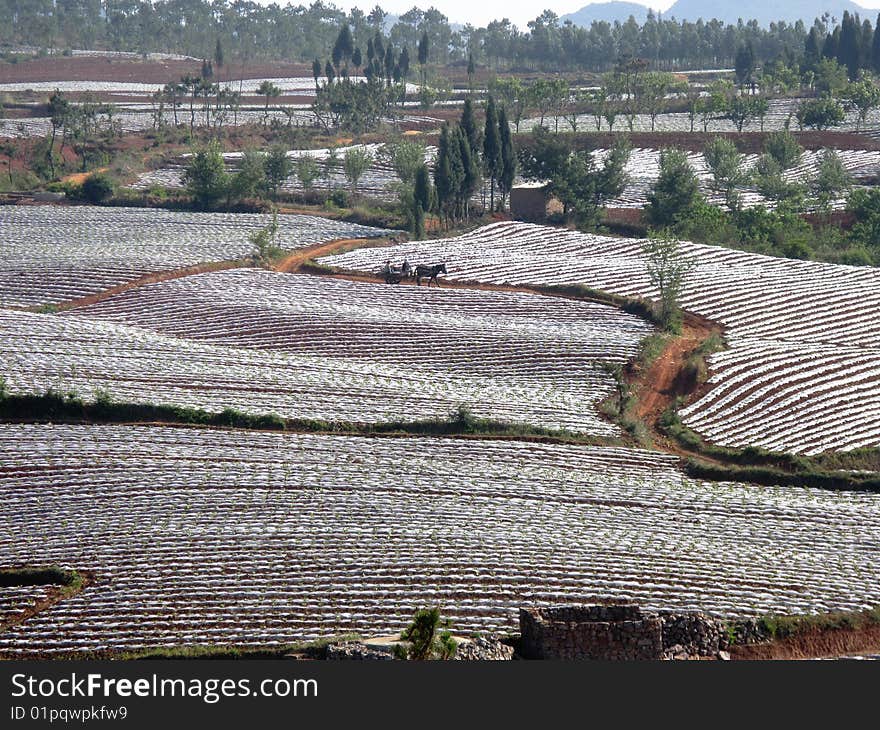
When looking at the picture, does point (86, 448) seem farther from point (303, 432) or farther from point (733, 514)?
point (733, 514)

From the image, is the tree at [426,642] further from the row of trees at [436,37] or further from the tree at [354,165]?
the row of trees at [436,37]

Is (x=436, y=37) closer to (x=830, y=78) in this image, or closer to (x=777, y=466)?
(x=830, y=78)

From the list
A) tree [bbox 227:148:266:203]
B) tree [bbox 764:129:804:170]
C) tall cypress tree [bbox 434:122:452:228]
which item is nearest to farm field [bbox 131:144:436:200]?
tree [bbox 227:148:266:203]

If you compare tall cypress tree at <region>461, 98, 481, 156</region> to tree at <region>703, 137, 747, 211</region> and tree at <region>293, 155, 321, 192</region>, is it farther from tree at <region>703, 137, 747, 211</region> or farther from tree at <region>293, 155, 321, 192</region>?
tree at <region>703, 137, 747, 211</region>

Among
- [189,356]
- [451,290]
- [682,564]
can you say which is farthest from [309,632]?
[451,290]

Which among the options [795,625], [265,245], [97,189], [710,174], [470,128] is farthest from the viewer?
[710,174]

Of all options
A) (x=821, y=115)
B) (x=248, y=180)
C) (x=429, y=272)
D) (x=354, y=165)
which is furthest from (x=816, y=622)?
(x=821, y=115)
